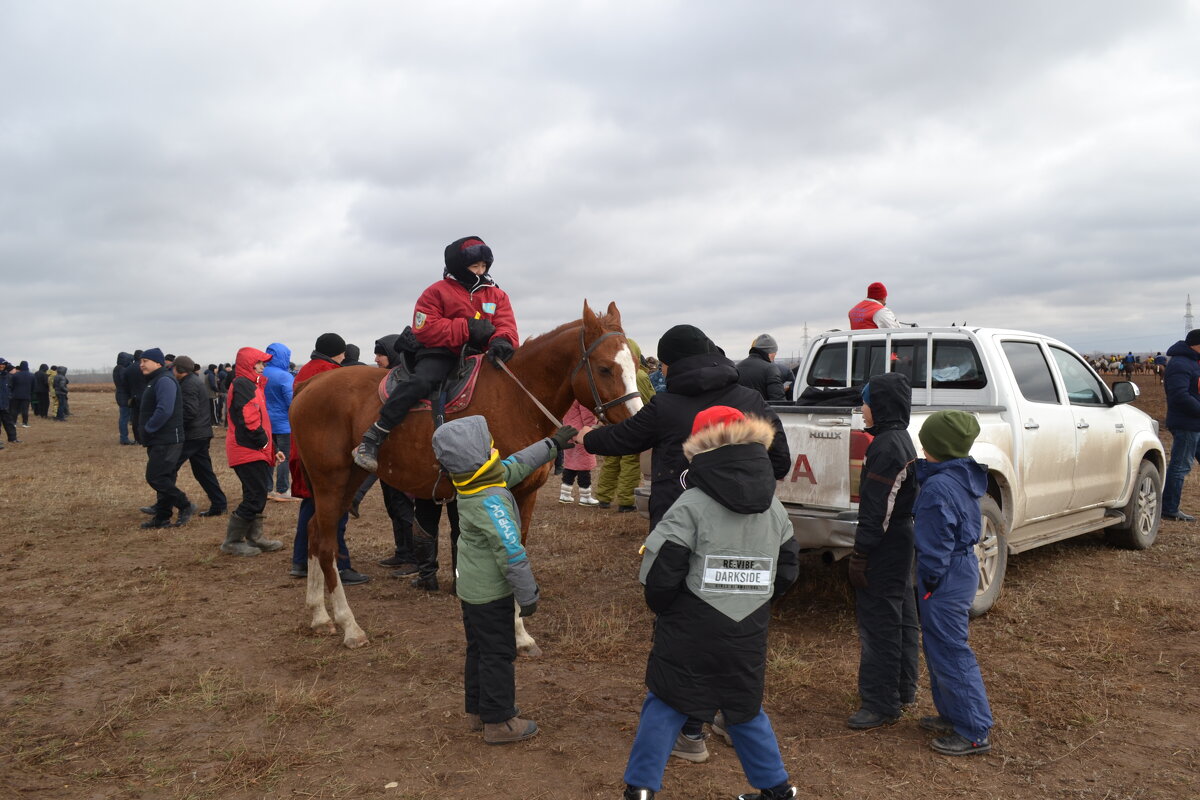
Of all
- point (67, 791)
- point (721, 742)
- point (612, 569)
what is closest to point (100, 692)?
point (67, 791)

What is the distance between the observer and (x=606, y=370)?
15.7 feet

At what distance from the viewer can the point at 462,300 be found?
18.0ft

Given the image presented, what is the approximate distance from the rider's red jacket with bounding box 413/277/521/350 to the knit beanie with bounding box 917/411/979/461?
306cm

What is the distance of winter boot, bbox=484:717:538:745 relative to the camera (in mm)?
3793

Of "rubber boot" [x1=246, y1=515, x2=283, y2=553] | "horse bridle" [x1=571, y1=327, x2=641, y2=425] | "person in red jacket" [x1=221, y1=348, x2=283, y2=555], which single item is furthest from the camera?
"rubber boot" [x1=246, y1=515, x2=283, y2=553]

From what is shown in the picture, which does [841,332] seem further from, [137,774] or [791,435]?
[137,774]

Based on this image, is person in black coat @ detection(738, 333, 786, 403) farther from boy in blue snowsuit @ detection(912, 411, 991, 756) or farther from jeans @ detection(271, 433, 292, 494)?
jeans @ detection(271, 433, 292, 494)

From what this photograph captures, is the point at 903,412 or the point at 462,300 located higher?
the point at 462,300

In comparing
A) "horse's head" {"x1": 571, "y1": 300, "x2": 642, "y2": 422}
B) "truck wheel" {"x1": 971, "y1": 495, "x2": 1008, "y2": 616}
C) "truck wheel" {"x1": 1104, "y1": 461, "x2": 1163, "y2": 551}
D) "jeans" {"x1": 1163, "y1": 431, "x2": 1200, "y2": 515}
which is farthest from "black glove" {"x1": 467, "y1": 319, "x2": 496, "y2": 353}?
"jeans" {"x1": 1163, "y1": 431, "x2": 1200, "y2": 515}

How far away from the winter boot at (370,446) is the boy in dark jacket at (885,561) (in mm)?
3302

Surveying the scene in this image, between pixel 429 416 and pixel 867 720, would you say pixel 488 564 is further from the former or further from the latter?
pixel 867 720

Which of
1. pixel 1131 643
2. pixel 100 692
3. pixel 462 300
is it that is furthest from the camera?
pixel 462 300

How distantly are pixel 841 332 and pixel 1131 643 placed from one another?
3.36m

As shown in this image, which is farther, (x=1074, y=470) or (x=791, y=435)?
(x=1074, y=470)
